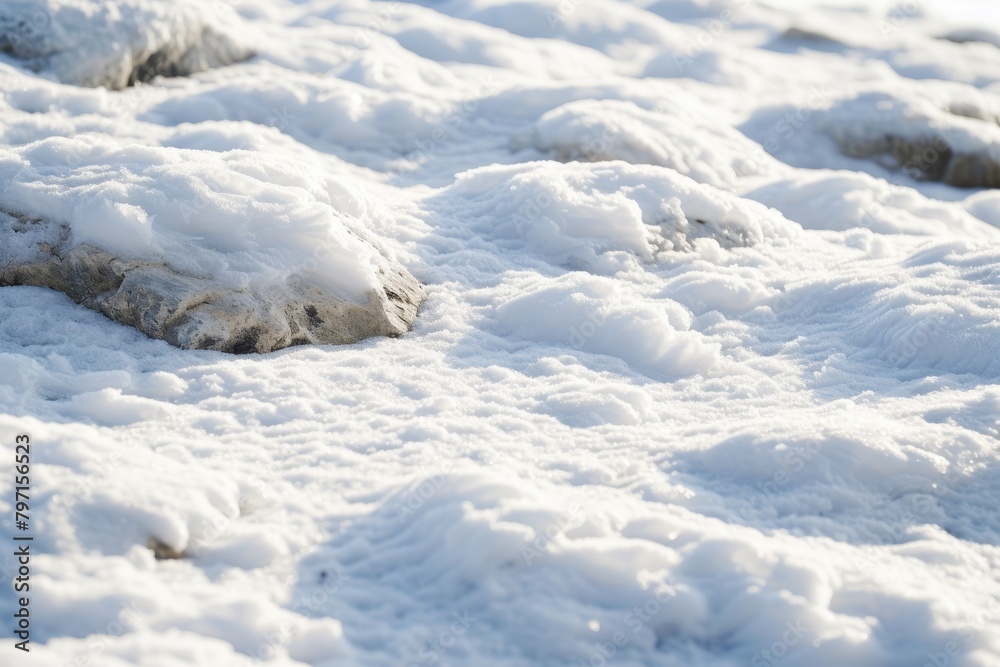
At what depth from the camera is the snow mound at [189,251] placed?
4.08 meters

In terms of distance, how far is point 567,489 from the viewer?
3.19 meters

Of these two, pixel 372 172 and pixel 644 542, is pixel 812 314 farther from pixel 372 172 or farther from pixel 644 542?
pixel 372 172

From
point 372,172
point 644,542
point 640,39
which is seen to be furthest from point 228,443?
point 640,39

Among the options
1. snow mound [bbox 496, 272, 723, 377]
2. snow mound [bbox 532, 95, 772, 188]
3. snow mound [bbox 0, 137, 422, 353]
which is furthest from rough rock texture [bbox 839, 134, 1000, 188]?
snow mound [bbox 0, 137, 422, 353]

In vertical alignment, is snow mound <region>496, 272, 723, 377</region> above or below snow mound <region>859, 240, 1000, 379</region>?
below

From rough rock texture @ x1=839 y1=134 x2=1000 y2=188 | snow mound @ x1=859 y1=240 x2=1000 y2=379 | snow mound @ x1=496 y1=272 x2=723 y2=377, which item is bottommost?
rough rock texture @ x1=839 y1=134 x2=1000 y2=188

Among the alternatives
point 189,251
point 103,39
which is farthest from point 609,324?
point 103,39

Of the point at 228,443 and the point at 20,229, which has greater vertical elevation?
the point at 20,229

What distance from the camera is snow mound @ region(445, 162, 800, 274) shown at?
5.46 m

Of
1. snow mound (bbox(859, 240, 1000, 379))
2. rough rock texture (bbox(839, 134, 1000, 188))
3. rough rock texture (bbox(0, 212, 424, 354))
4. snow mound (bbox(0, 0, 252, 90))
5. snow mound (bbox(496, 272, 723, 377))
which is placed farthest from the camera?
rough rock texture (bbox(839, 134, 1000, 188))

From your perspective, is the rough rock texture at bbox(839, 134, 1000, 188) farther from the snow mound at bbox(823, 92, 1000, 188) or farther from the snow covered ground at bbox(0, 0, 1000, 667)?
the snow covered ground at bbox(0, 0, 1000, 667)

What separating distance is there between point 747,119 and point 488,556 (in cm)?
863

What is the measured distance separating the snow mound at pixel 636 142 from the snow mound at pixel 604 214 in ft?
4.07

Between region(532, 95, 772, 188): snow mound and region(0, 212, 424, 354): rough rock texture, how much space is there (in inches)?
146
